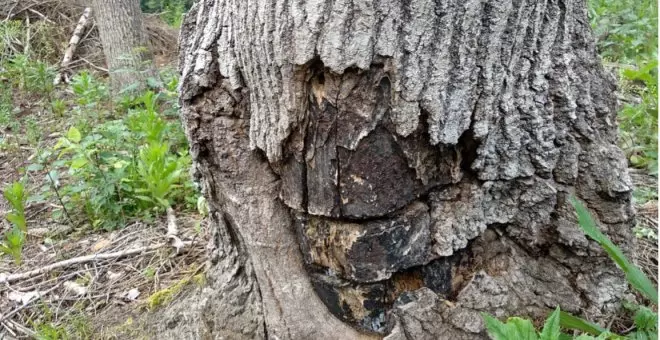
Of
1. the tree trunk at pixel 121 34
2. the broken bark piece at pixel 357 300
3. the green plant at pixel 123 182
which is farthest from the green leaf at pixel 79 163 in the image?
the tree trunk at pixel 121 34

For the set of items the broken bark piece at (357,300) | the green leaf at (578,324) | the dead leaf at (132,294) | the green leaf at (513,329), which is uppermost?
the green leaf at (513,329)

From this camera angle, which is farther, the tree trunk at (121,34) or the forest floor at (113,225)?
the tree trunk at (121,34)

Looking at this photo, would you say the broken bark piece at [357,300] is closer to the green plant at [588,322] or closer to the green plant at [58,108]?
the green plant at [588,322]

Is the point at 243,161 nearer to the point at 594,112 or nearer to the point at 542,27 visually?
the point at 542,27

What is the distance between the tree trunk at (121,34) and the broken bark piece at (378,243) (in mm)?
4758

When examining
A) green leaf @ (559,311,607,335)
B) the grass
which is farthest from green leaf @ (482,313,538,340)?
the grass

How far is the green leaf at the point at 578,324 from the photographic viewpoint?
1.51 meters

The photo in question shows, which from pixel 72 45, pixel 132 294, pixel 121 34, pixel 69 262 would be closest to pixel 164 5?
pixel 72 45

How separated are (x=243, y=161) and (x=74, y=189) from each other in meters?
1.76

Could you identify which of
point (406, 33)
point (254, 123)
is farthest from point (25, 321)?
point (406, 33)

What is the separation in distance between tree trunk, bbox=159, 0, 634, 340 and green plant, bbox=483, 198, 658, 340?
9 centimetres

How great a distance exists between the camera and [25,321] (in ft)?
7.49

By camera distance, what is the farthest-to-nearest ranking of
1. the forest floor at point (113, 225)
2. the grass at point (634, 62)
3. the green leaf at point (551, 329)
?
the grass at point (634, 62)
the forest floor at point (113, 225)
the green leaf at point (551, 329)

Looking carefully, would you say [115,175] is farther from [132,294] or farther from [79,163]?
[132,294]
